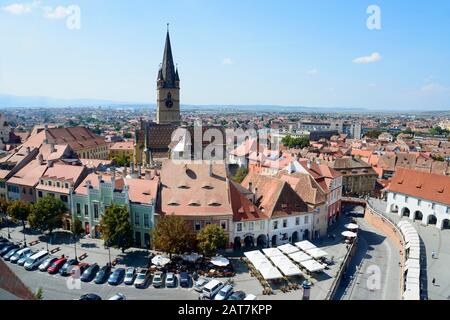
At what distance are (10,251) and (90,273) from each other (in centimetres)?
1134

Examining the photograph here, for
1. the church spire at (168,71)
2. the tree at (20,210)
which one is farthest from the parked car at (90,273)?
the church spire at (168,71)

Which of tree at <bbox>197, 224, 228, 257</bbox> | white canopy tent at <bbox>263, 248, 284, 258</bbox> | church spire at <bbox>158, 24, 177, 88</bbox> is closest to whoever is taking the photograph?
tree at <bbox>197, 224, 228, 257</bbox>

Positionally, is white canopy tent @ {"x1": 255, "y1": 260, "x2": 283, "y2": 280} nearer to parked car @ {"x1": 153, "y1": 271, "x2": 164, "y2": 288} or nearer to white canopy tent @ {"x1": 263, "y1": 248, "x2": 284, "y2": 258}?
white canopy tent @ {"x1": 263, "y1": 248, "x2": 284, "y2": 258}

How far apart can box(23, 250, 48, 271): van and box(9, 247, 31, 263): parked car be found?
160 centimetres

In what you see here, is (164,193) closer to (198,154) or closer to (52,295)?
(52,295)

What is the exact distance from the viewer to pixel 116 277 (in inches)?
1255

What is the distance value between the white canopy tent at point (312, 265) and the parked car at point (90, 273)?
19.7 m

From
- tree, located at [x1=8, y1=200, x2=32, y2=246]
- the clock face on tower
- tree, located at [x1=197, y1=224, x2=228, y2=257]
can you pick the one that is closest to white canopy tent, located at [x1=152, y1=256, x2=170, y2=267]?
tree, located at [x1=197, y1=224, x2=228, y2=257]

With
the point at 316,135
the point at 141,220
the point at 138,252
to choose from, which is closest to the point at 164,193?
the point at 141,220

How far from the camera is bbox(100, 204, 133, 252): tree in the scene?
36062 mm

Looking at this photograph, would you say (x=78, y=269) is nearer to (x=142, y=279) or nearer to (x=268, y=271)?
(x=142, y=279)

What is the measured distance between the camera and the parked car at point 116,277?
31400 millimetres

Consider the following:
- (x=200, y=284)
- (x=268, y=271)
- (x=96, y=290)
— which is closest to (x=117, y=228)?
(x=96, y=290)

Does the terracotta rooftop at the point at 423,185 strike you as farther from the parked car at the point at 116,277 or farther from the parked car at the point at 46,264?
the parked car at the point at 46,264
